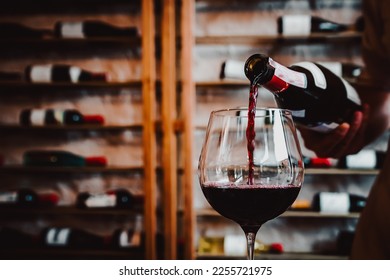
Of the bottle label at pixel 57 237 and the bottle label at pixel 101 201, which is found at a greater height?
the bottle label at pixel 101 201

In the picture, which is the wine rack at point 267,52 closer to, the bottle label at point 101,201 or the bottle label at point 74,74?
the bottle label at point 101,201

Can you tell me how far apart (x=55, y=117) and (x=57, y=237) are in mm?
729

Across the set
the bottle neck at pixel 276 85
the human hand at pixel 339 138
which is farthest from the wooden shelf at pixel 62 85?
the bottle neck at pixel 276 85

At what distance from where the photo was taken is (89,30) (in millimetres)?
2916


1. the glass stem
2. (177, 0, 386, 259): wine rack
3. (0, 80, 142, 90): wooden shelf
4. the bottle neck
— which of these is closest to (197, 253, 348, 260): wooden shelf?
(177, 0, 386, 259): wine rack

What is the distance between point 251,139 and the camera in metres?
0.60

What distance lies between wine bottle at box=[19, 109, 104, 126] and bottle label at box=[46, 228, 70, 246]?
662mm

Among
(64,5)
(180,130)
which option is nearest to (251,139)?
(180,130)

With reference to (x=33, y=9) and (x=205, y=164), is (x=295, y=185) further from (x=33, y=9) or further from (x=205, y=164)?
(x=33, y=9)

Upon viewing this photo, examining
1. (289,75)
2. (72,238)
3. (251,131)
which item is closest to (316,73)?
(289,75)

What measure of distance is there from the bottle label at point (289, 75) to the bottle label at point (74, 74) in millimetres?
2225

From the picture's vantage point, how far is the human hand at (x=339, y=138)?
97cm

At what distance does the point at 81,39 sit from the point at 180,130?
2.74ft

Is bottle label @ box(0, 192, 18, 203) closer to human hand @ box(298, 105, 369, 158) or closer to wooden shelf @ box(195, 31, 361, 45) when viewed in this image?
wooden shelf @ box(195, 31, 361, 45)
